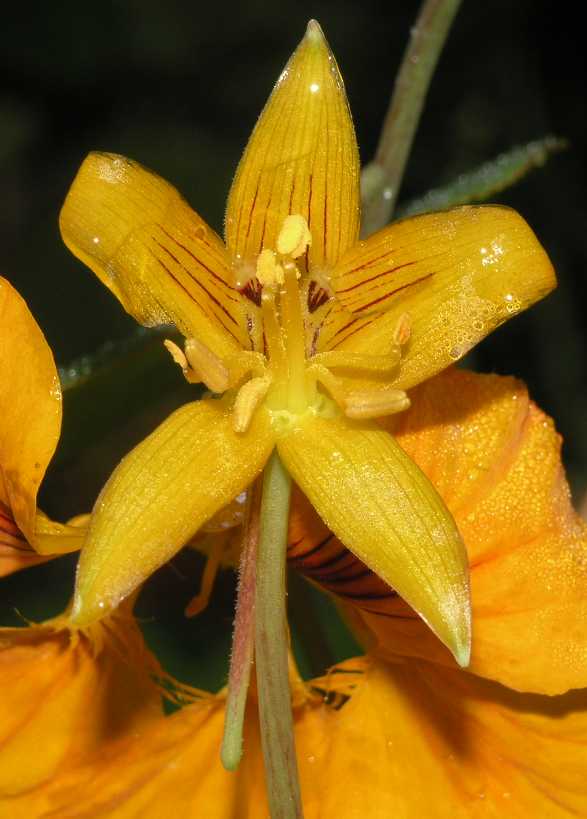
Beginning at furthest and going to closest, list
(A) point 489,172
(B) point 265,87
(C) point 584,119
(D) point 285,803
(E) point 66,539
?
(B) point 265,87 → (C) point 584,119 → (A) point 489,172 → (E) point 66,539 → (D) point 285,803

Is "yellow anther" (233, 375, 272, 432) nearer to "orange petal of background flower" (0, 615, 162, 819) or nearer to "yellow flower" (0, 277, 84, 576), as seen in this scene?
"yellow flower" (0, 277, 84, 576)

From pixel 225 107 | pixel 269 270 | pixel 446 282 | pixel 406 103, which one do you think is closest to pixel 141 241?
pixel 269 270

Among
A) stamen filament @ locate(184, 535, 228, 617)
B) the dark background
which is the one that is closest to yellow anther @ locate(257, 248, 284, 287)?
stamen filament @ locate(184, 535, 228, 617)

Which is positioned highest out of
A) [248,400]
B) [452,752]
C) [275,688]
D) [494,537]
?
[248,400]

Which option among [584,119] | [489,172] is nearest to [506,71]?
[584,119]

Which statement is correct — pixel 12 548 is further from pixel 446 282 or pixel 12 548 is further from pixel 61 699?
pixel 446 282

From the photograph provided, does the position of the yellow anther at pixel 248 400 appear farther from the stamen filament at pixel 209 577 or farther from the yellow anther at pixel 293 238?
the stamen filament at pixel 209 577

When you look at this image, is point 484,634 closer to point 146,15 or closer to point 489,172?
point 489,172
